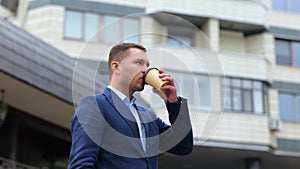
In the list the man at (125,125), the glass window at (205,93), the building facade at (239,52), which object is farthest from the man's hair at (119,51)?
the building facade at (239,52)

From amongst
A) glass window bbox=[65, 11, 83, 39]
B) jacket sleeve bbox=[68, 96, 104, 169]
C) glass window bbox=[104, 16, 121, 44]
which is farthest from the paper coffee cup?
glass window bbox=[65, 11, 83, 39]

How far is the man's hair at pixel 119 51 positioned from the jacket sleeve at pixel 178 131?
302 mm

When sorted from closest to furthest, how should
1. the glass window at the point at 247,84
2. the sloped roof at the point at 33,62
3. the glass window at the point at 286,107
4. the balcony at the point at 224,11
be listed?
1. the sloped roof at the point at 33,62
2. the glass window at the point at 247,84
3. the balcony at the point at 224,11
4. the glass window at the point at 286,107

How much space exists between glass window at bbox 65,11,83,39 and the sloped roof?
8.40 metres

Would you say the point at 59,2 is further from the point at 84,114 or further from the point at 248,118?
the point at 84,114

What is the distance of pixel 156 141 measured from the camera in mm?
3203

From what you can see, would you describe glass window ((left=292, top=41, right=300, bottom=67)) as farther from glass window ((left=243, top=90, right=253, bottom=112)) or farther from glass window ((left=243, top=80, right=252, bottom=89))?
glass window ((left=243, top=90, right=253, bottom=112))

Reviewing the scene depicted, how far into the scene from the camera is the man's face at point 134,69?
3057mm

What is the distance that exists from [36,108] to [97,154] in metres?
11.7

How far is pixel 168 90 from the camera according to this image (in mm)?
3037

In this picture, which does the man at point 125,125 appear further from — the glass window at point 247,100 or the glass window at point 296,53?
the glass window at point 296,53

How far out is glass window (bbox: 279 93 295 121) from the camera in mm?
24562

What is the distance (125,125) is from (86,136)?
19 cm

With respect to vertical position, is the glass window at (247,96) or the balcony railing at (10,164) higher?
the glass window at (247,96)
